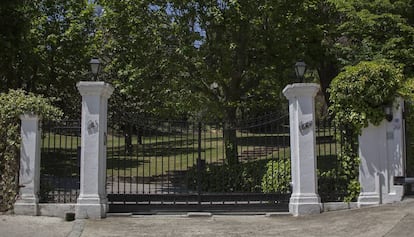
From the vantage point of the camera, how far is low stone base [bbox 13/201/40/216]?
1148cm

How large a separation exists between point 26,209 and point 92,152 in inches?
77.9

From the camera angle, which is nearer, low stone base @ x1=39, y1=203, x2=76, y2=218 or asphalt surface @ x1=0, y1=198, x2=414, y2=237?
asphalt surface @ x1=0, y1=198, x2=414, y2=237

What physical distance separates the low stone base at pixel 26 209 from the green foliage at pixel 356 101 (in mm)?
7243

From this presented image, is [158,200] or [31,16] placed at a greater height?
[31,16]

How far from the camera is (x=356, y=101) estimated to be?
463 inches

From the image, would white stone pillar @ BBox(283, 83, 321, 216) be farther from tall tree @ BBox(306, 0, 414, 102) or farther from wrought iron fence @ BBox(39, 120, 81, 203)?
tall tree @ BBox(306, 0, 414, 102)

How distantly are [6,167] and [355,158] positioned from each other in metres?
8.26

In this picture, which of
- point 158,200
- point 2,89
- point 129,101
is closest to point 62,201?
point 158,200

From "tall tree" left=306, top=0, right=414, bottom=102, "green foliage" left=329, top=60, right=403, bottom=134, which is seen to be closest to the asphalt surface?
"green foliage" left=329, top=60, right=403, bottom=134

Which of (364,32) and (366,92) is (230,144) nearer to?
(366,92)

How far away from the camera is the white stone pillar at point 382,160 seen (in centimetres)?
1157

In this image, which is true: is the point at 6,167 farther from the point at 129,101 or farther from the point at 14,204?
the point at 129,101

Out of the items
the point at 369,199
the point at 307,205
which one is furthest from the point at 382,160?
the point at 307,205

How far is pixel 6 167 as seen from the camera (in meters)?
11.9
